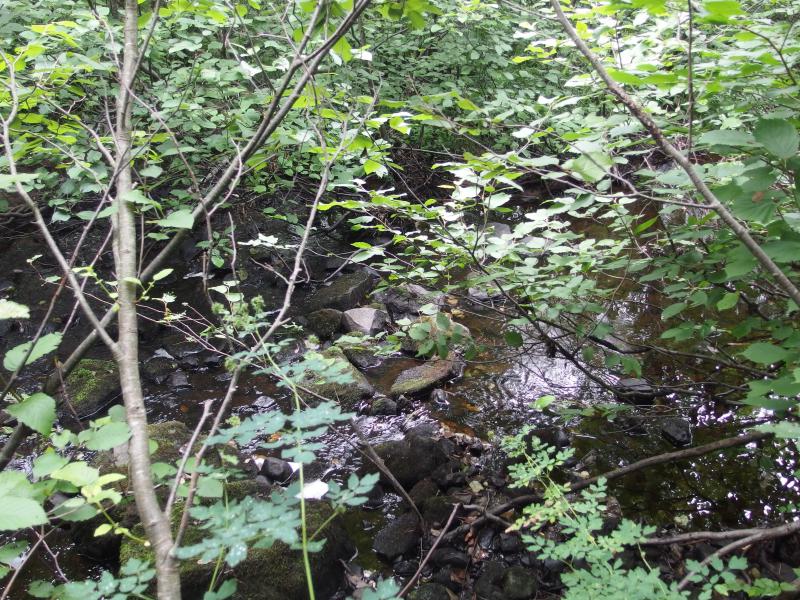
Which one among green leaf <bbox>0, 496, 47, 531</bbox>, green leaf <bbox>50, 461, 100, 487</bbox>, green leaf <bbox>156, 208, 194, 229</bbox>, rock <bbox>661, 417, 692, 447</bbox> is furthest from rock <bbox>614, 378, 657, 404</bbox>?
green leaf <bbox>0, 496, 47, 531</bbox>

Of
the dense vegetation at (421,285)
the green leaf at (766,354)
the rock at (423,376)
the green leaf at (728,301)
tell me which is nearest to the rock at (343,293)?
the dense vegetation at (421,285)

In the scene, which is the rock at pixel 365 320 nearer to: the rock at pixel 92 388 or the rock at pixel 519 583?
the rock at pixel 92 388

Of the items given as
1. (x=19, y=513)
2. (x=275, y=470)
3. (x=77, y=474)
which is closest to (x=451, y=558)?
(x=275, y=470)

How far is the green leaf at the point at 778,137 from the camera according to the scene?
1340mm

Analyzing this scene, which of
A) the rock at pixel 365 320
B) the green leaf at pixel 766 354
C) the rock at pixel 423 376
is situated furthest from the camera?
the rock at pixel 365 320

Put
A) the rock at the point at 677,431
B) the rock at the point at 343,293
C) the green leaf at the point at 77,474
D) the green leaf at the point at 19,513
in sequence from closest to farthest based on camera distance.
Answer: the green leaf at the point at 19,513
the green leaf at the point at 77,474
the rock at the point at 677,431
the rock at the point at 343,293

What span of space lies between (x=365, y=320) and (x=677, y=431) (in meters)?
3.32

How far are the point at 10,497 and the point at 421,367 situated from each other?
Result: 4.04m

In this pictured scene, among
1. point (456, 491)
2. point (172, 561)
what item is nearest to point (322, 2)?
point (172, 561)

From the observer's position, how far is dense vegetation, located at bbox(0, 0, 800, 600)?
125 centimetres

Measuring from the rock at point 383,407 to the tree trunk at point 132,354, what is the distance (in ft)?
10.7

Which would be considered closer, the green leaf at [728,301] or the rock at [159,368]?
the green leaf at [728,301]

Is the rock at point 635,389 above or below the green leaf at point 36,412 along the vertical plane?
below

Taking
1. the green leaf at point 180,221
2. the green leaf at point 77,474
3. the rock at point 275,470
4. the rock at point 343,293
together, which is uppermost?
the green leaf at point 180,221
